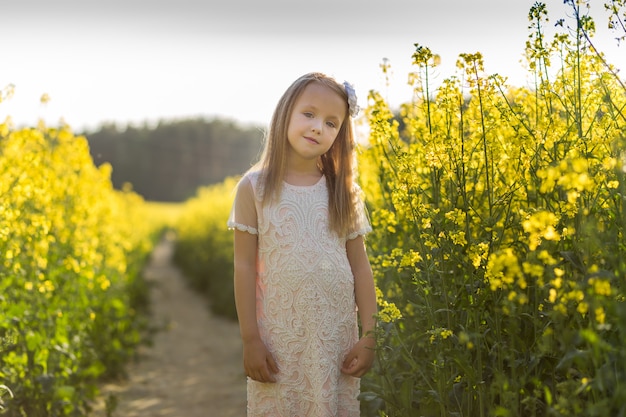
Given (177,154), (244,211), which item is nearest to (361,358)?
(244,211)

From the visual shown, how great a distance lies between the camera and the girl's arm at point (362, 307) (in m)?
2.60

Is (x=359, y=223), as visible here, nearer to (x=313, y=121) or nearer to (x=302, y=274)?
(x=302, y=274)

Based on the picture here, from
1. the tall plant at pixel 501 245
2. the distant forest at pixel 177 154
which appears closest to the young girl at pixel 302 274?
A: the tall plant at pixel 501 245

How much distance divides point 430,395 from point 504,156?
93 cm

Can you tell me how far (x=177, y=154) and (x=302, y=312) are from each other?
62.3 m

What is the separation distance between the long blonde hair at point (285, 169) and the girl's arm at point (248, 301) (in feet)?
0.43

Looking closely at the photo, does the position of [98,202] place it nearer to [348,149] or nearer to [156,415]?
[156,415]

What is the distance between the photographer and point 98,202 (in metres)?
6.34

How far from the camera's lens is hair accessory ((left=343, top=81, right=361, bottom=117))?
277 cm

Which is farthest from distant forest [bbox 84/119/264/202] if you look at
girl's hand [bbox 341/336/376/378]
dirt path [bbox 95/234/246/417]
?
girl's hand [bbox 341/336/376/378]

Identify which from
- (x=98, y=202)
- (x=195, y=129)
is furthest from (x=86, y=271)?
(x=195, y=129)

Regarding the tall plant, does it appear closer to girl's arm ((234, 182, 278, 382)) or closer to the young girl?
the young girl

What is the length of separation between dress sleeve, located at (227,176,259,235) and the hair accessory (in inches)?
19.6

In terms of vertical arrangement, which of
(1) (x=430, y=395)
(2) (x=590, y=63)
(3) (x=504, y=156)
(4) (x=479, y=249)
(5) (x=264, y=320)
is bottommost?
(1) (x=430, y=395)
